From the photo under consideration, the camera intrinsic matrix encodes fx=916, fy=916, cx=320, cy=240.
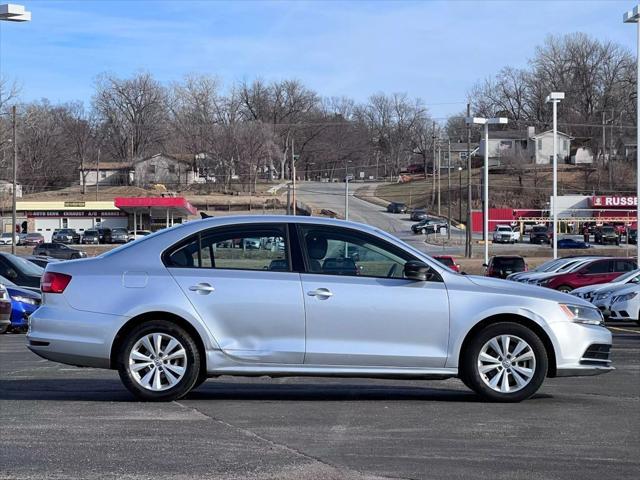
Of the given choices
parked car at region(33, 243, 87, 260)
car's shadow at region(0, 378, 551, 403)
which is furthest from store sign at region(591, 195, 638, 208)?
car's shadow at region(0, 378, 551, 403)

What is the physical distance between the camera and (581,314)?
8484 millimetres

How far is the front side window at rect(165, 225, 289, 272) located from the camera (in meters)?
8.27

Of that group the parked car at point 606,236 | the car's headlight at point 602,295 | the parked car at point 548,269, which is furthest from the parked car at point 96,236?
the car's headlight at point 602,295

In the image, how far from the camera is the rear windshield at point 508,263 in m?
38.9

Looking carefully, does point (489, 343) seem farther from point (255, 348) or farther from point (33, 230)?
point (33, 230)

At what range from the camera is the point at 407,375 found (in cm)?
823

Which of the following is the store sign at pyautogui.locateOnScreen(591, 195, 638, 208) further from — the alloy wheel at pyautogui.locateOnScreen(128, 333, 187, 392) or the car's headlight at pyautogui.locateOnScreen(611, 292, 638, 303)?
the alloy wheel at pyautogui.locateOnScreen(128, 333, 187, 392)

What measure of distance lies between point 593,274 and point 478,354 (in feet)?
72.4

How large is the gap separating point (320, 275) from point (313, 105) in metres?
132

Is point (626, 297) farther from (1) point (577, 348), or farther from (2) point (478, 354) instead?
(2) point (478, 354)

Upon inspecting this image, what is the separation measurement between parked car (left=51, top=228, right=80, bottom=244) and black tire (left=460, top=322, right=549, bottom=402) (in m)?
71.9

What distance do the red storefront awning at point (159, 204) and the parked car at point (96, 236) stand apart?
13.4 feet

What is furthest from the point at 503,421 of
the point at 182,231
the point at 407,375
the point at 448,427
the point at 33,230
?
the point at 33,230

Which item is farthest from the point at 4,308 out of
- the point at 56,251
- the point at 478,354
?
the point at 56,251
